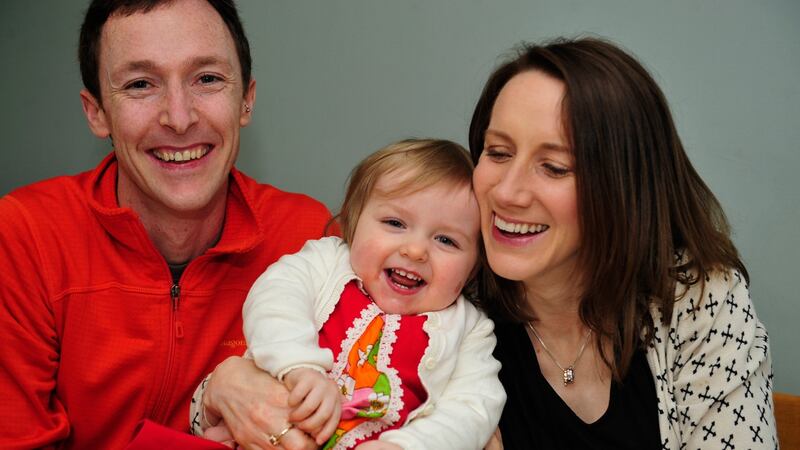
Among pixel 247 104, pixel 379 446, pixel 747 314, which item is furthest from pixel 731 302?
pixel 247 104

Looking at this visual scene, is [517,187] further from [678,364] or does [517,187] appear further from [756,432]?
[756,432]

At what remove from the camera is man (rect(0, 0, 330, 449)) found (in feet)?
5.78

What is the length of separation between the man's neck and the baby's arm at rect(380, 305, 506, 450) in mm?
746

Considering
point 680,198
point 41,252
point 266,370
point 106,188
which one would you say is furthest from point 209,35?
point 680,198

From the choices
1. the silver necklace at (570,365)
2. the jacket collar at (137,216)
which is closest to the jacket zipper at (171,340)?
the jacket collar at (137,216)

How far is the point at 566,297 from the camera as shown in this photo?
188cm

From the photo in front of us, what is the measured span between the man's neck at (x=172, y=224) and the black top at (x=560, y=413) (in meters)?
0.84

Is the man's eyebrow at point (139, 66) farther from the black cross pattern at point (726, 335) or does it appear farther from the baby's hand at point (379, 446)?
the black cross pattern at point (726, 335)

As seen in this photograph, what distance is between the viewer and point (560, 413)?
1.79m

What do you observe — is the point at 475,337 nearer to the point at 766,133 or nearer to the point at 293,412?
the point at 293,412

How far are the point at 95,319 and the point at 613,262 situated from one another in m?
1.23

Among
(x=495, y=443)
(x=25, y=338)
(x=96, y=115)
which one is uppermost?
(x=96, y=115)

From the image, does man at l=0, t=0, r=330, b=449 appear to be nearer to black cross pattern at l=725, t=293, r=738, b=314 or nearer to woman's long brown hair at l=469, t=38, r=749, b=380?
woman's long brown hair at l=469, t=38, r=749, b=380

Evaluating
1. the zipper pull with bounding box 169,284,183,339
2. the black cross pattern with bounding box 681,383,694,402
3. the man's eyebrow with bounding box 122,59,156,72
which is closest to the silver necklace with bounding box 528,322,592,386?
the black cross pattern with bounding box 681,383,694,402
